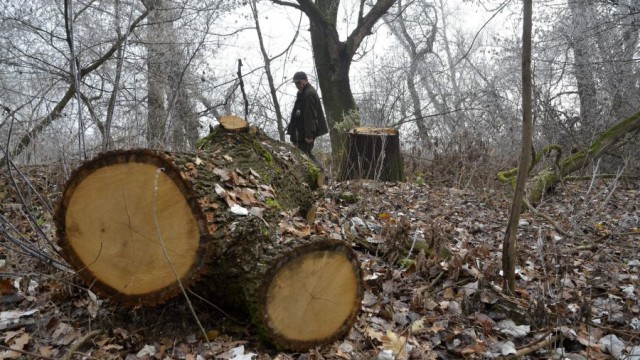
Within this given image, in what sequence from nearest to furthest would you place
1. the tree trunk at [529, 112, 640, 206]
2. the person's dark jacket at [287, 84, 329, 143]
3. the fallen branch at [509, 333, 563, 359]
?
the fallen branch at [509, 333, 563, 359] → the tree trunk at [529, 112, 640, 206] → the person's dark jacket at [287, 84, 329, 143]

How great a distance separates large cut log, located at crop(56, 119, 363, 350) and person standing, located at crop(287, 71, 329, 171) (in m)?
4.63

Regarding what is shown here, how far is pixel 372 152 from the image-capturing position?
636cm

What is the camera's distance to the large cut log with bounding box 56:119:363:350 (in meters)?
2.06

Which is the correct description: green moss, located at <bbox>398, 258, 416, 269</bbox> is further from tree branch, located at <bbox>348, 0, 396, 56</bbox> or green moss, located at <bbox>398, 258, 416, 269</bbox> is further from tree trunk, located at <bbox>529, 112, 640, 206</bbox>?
tree branch, located at <bbox>348, 0, 396, 56</bbox>

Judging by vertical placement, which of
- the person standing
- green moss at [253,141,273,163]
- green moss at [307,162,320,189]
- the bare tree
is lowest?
green moss at [307,162,320,189]

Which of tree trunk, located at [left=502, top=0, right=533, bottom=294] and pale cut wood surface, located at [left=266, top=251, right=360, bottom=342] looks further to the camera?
tree trunk, located at [left=502, top=0, right=533, bottom=294]

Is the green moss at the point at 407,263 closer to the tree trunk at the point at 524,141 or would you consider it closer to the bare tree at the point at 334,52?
the tree trunk at the point at 524,141

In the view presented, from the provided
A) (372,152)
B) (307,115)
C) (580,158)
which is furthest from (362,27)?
(580,158)

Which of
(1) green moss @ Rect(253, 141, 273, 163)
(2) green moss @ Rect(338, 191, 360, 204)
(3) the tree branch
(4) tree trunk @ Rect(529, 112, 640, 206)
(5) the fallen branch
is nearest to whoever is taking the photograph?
(5) the fallen branch

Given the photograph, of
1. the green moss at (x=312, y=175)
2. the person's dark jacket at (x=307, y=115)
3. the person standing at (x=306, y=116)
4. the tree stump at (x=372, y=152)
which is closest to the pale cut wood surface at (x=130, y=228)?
the green moss at (x=312, y=175)

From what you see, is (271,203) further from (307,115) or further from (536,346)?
(307,115)

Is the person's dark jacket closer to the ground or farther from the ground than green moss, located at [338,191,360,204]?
Result: farther from the ground

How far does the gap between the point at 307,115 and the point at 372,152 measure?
4.12 feet

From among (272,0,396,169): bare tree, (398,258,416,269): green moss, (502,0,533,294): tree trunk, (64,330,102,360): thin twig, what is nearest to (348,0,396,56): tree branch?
(272,0,396,169): bare tree
